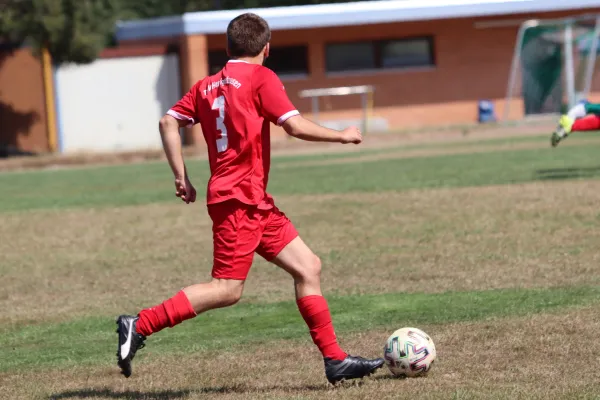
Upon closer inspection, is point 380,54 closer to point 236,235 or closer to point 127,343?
point 236,235

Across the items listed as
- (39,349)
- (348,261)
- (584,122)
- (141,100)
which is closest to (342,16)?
(141,100)

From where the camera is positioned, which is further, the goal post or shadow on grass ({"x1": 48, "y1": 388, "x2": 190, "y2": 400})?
the goal post

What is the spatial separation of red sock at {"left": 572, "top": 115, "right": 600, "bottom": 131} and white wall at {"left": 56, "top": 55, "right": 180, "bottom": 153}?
22.2 m

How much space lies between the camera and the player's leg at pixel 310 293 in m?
6.13

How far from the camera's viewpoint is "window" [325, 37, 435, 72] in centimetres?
3794

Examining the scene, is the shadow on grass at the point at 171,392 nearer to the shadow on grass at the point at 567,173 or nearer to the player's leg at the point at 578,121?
the player's leg at the point at 578,121

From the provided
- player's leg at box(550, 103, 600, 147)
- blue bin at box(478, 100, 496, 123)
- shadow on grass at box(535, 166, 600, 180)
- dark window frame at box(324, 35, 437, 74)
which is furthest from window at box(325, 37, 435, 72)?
player's leg at box(550, 103, 600, 147)

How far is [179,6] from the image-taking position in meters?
58.9

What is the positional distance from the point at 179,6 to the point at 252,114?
177 ft

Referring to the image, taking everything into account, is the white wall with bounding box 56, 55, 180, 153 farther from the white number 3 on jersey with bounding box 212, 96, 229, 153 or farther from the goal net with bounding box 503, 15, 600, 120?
the white number 3 on jersey with bounding box 212, 96, 229, 153

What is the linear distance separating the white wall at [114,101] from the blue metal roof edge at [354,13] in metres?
1.62

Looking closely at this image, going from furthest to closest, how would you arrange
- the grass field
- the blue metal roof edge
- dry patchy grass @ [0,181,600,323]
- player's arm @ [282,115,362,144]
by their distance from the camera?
the blue metal roof edge < dry patchy grass @ [0,181,600,323] < the grass field < player's arm @ [282,115,362,144]

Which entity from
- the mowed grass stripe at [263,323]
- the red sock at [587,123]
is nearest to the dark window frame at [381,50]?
the red sock at [587,123]

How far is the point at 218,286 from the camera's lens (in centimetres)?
605
